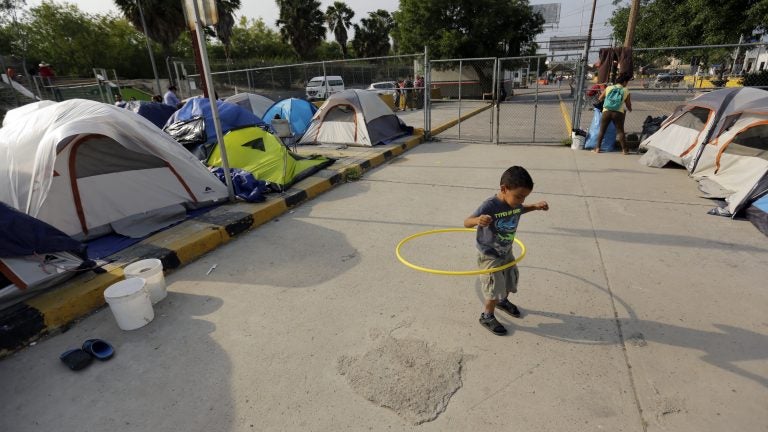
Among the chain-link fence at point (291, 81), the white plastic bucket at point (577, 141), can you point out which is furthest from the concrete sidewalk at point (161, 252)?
the chain-link fence at point (291, 81)

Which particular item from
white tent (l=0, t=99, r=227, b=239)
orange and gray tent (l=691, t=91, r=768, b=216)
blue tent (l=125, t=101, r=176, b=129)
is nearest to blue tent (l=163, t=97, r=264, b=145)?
blue tent (l=125, t=101, r=176, b=129)

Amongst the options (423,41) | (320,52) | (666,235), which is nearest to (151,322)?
(666,235)

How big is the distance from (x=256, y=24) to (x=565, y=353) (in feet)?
174

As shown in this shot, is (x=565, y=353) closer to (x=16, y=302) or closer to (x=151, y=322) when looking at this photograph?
(x=151, y=322)

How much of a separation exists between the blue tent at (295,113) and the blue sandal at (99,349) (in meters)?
8.74

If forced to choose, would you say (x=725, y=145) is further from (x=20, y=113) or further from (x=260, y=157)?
(x=20, y=113)

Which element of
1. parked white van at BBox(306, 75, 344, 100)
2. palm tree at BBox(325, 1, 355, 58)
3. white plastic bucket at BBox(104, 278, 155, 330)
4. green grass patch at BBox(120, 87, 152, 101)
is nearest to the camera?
white plastic bucket at BBox(104, 278, 155, 330)

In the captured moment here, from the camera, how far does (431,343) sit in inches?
114

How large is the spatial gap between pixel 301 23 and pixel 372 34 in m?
17.0

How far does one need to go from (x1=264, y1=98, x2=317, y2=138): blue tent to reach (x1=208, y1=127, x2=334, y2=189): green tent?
13.5 feet

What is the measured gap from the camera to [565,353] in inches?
108

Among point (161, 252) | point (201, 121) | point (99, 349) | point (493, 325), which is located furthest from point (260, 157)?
point (493, 325)

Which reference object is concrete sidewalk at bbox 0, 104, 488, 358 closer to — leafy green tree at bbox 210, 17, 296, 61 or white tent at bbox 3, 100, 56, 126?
white tent at bbox 3, 100, 56, 126

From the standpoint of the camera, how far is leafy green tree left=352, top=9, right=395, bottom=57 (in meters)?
50.5
